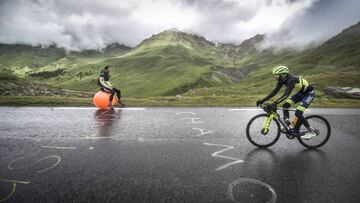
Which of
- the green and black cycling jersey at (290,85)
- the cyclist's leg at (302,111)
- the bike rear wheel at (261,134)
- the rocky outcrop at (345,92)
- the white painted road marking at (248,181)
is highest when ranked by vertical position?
the rocky outcrop at (345,92)

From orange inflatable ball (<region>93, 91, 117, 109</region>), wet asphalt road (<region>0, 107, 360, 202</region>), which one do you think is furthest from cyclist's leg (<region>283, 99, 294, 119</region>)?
orange inflatable ball (<region>93, 91, 117, 109</region>)

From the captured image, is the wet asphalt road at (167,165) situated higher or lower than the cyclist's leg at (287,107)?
lower

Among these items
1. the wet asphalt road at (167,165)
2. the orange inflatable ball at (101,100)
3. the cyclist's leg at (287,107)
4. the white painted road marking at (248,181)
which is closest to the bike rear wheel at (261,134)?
the wet asphalt road at (167,165)

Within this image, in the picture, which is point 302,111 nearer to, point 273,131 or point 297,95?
point 297,95

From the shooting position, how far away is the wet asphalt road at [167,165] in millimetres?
5129

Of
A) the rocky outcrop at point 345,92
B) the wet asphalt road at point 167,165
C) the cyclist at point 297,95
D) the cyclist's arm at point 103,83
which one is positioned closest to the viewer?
the wet asphalt road at point 167,165

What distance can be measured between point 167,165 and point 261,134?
12.5 feet

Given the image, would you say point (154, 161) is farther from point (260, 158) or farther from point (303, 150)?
point (303, 150)

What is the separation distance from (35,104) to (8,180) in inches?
538

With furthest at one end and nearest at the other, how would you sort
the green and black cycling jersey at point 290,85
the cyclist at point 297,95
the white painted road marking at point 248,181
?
the cyclist at point 297,95, the green and black cycling jersey at point 290,85, the white painted road marking at point 248,181

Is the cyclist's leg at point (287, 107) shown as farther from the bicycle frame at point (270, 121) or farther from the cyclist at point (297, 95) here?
the bicycle frame at point (270, 121)

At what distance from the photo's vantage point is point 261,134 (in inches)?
340

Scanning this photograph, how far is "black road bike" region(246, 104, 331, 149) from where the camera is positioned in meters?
8.50

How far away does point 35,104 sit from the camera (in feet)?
57.8
